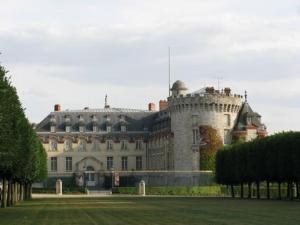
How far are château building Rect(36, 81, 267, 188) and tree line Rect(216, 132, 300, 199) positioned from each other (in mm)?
30721

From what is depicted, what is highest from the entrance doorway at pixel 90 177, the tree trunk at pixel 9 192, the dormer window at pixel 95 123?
the dormer window at pixel 95 123

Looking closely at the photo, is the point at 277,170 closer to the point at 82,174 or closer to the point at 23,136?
the point at 23,136

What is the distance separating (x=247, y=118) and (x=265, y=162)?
53264 millimetres

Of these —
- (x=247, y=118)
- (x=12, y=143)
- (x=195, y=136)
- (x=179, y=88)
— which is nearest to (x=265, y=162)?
(x=12, y=143)

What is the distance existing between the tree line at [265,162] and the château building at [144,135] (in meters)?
30.7

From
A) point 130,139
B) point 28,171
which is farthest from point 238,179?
point 130,139

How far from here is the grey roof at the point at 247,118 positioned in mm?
136250

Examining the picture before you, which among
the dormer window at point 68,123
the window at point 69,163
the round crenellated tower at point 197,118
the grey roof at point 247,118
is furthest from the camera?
the window at point 69,163

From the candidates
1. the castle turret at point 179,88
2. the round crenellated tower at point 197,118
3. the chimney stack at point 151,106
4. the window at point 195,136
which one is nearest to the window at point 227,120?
the round crenellated tower at point 197,118

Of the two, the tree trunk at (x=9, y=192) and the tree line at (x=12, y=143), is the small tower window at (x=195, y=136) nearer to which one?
the tree line at (x=12, y=143)

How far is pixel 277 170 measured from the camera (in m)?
79.6

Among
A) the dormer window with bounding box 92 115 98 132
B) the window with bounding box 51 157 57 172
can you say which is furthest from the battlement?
the window with bounding box 51 157 57 172

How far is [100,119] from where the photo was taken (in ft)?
525

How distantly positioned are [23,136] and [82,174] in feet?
277
